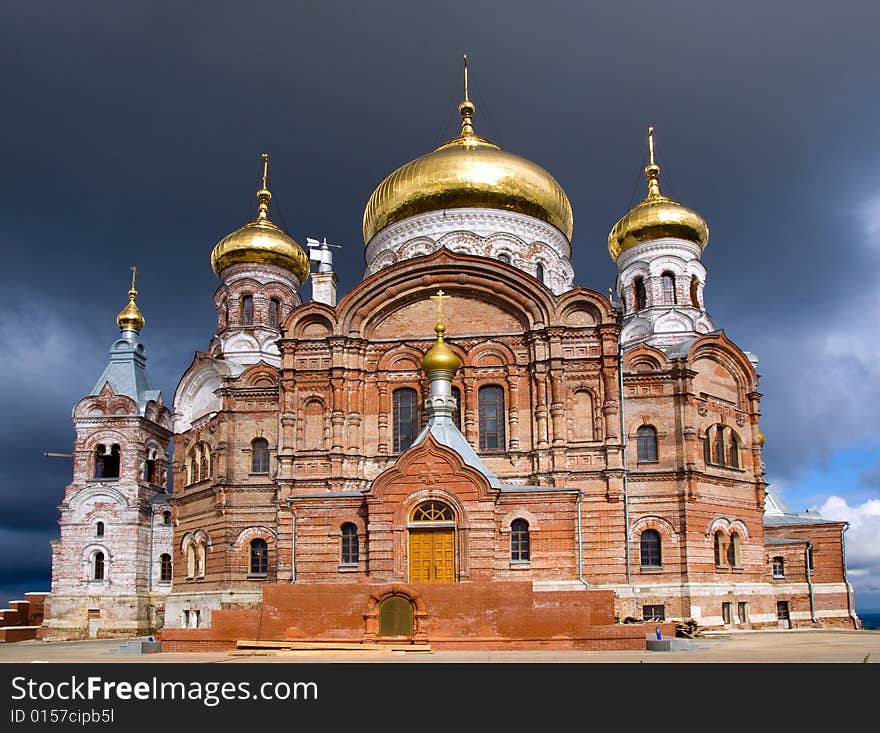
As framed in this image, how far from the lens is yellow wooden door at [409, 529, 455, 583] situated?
2100 cm

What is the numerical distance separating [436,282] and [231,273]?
402 inches

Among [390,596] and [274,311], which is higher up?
[274,311]

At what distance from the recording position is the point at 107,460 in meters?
34.4

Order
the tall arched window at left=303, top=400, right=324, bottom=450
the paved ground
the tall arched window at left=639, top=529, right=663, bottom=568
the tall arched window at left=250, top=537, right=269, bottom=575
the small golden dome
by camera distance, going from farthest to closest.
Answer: the tall arched window at left=250, top=537, right=269, bottom=575 → the tall arched window at left=303, top=400, right=324, bottom=450 → the tall arched window at left=639, top=529, right=663, bottom=568 → the small golden dome → the paved ground

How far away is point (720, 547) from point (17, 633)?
22258 mm

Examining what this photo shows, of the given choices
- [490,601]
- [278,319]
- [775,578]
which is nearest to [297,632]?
[490,601]

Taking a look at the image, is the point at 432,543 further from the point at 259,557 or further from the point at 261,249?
the point at 261,249

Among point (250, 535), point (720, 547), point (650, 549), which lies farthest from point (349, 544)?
point (720, 547)

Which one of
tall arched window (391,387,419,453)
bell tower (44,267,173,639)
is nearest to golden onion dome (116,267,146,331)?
bell tower (44,267,173,639)

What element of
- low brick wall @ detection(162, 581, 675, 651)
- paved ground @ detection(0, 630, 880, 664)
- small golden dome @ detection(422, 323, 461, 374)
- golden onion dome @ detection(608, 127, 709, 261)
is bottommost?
paved ground @ detection(0, 630, 880, 664)

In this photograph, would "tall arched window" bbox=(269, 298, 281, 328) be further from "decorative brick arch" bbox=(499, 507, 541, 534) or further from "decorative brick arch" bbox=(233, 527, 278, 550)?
"decorative brick arch" bbox=(499, 507, 541, 534)

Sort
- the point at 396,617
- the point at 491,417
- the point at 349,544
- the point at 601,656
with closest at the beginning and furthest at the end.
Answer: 1. the point at 601,656
2. the point at 396,617
3. the point at 349,544
4. the point at 491,417

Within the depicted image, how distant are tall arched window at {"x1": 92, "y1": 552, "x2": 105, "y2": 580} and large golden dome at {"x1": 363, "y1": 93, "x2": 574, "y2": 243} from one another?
49.0ft

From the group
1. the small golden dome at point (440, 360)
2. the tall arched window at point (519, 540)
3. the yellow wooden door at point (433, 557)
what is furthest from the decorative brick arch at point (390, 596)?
the small golden dome at point (440, 360)
